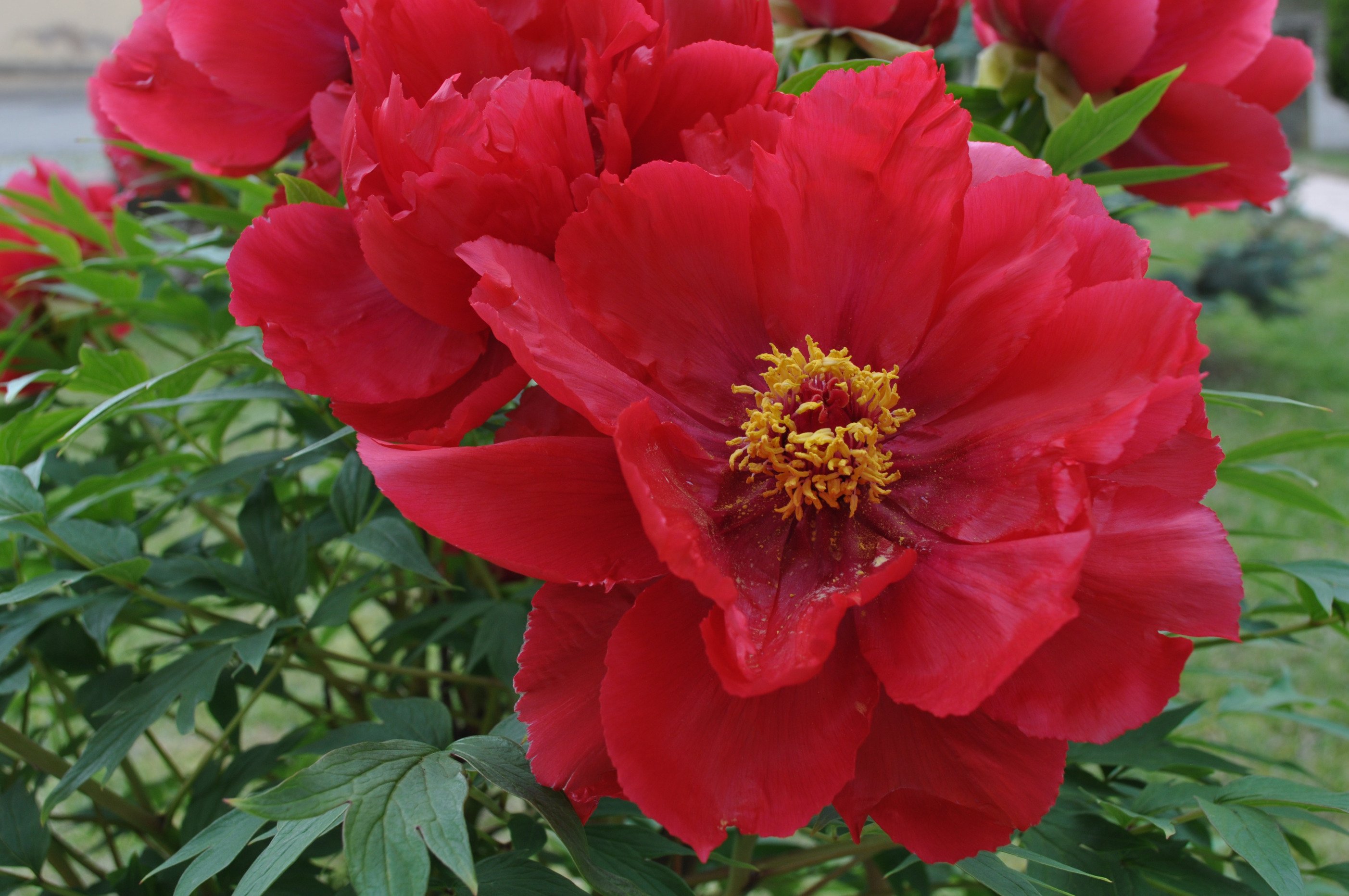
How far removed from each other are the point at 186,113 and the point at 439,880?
352mm

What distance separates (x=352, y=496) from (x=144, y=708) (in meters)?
0.14

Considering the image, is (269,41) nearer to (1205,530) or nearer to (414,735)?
(414,735)

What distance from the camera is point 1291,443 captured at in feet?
1.90

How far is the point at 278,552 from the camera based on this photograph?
576 millimetres

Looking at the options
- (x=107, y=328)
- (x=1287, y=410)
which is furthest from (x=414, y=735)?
(x=1287, y=410)

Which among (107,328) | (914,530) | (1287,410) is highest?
(914,530)

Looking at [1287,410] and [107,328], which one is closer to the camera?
[107,328]

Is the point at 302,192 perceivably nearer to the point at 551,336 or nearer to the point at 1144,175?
the point at 551,336

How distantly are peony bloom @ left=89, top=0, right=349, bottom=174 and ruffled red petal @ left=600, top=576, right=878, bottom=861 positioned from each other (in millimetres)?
256

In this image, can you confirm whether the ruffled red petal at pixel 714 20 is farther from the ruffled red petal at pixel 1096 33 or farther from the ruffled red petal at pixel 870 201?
the ruffled red petal at pixel 1096 33

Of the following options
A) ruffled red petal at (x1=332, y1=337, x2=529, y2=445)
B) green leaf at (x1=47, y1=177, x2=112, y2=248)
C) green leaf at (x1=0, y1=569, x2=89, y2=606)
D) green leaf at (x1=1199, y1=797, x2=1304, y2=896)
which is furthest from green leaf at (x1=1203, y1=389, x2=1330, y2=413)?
green leaf at (x1=47, y1=177, x2=112, y2=248)

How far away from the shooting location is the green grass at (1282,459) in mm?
1943

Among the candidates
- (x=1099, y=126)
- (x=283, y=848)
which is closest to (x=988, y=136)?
(x=1099, y=126)

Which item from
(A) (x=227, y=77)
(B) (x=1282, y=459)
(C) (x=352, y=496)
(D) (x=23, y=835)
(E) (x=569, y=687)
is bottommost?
(B) (x=1282, y=459)
